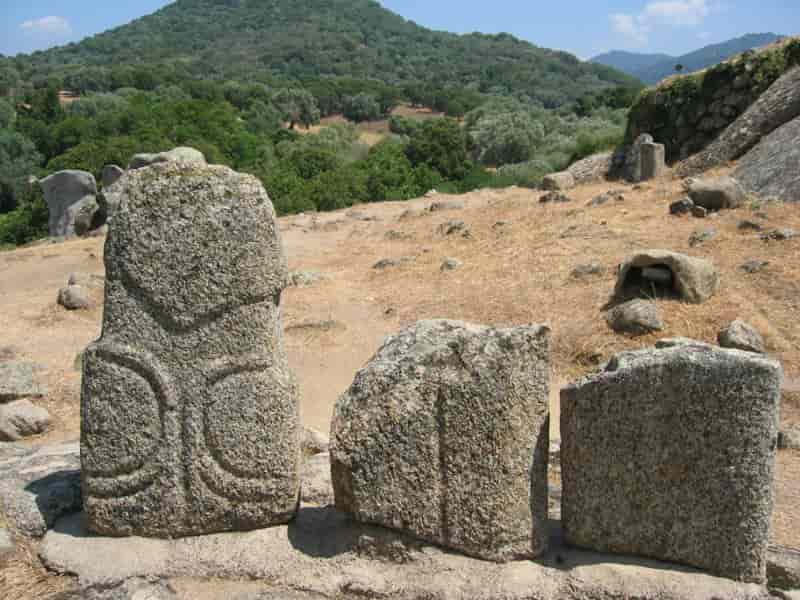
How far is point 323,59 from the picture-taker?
432ft

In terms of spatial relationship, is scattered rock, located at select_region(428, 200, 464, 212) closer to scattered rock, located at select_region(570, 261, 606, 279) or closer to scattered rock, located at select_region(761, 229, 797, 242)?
scattered rock, located at select_region(570, 261, 606, 279)

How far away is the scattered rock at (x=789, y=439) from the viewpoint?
636cm

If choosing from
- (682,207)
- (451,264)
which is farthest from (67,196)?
(682,207)

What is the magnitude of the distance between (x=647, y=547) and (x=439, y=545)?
3.21 ft

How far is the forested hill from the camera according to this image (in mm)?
111562

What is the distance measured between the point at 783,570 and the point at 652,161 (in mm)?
14507

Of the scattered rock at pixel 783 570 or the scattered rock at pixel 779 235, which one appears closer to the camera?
the scattered rock at pixel 783 570

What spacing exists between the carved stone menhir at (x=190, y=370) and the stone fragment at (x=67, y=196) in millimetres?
17687

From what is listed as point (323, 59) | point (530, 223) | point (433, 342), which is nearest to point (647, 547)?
point (433, 342)

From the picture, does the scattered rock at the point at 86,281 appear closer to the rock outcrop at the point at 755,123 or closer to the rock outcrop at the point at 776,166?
the rock outcrop at the point at 776,166

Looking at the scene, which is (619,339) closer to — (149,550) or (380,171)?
(149,550)

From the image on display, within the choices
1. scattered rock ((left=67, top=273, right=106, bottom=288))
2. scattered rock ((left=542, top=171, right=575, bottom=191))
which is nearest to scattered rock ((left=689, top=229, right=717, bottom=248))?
scattered rock ((left=542, top=171, right=575, bottom=191))

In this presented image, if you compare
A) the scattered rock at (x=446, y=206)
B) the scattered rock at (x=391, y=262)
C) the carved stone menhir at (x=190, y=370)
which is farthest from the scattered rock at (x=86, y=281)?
the carved stone menhir at (x=190, y=370)

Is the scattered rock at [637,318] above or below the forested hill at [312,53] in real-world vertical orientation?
below
